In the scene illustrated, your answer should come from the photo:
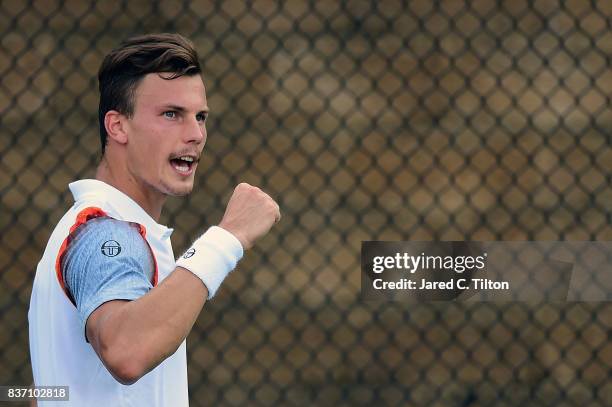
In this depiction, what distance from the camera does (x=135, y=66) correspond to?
51.4 inches

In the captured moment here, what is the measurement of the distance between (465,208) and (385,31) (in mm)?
689

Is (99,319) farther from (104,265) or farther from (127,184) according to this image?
(127,184)

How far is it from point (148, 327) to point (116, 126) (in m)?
0.33

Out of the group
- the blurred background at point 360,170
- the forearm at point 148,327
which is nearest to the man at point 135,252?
the forearm at point 148,327

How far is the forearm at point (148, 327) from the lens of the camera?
1.05m

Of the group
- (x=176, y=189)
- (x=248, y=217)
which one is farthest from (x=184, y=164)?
(x=248, y=217)

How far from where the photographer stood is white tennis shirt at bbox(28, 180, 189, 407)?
3.84ft

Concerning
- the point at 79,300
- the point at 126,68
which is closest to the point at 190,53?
the point at 126,68

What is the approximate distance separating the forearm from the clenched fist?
0.44ft

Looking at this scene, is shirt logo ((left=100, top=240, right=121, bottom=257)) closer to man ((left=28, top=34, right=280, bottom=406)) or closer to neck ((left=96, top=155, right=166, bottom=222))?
man ((left=28, top=34, right=280, bottom=406))

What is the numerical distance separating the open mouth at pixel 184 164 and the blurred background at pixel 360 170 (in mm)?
2409

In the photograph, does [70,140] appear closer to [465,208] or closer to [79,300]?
[465,208]

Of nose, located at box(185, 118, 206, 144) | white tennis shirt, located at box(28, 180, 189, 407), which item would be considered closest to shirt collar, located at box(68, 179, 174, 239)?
white tennis shirt, located at box(28, 180, 189, 407)

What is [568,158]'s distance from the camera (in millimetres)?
3773
